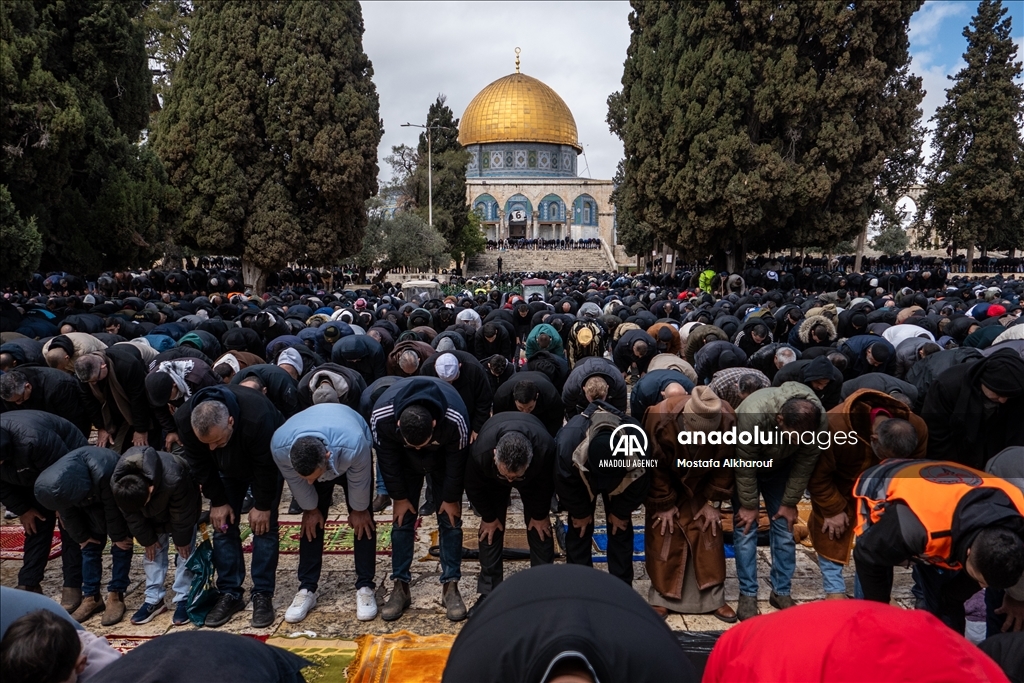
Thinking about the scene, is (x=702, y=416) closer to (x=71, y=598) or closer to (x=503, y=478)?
(x=503, y=478)

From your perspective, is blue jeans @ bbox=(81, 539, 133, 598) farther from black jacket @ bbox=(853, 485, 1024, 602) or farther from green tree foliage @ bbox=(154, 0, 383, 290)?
green tree foliage @ bbox=(154, 0, 383, 290)

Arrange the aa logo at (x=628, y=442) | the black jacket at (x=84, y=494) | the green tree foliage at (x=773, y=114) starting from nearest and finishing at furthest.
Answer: the aa logo at (x=628, y=442) < the black jacket at (x=84, y=494) < the green tree foliage at (x=773, y=114)

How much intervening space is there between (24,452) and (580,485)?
344 centimetres

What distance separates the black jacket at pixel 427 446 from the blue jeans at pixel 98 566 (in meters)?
1.79

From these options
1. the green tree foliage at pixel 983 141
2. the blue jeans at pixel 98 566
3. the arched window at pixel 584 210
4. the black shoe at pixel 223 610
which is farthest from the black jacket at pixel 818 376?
the arched window at pixel 584 210

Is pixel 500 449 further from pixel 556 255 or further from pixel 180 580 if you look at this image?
pixel 556 255

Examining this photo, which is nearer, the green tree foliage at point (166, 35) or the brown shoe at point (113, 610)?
the brown shoe at point (113, 610)

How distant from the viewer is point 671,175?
777 inches

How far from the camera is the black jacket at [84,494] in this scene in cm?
373

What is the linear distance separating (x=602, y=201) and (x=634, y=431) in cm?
5412

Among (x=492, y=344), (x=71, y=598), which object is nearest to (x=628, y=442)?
(x=71, y=598)

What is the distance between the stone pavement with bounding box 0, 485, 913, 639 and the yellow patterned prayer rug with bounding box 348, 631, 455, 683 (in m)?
0.20

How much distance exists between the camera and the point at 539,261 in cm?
4494

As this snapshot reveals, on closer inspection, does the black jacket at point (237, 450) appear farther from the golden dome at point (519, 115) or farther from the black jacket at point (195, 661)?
the golden dome at point (519, 115)
